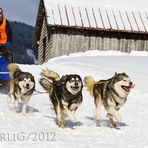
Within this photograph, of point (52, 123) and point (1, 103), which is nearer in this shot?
point (52, 123)

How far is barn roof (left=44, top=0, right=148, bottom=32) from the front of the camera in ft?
77.1

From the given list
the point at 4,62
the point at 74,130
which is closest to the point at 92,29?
the point at 4,62

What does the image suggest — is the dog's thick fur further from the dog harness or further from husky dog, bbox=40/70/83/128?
the dog harness

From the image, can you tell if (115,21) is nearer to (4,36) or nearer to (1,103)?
(4,36)

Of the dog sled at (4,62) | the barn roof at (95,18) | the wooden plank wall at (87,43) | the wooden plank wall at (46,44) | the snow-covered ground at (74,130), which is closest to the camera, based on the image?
the snow-covered ground at (74,130)

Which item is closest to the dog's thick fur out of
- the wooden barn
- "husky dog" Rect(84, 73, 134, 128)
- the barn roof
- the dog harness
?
"husky dog" Rect(84, 73, 134, 128)

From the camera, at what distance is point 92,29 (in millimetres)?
23594

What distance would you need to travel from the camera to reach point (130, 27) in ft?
80.1

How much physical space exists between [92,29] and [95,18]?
1.00 m

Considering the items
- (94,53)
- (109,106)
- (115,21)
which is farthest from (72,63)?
(109,106)

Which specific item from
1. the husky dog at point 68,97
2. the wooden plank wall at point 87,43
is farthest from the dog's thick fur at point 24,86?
the wooden plank wall at point 87,43

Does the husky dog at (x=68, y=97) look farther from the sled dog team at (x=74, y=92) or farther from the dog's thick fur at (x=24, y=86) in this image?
the dog's thick fur at (x=24, y=86)

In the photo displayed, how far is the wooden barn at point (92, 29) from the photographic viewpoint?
23688mm

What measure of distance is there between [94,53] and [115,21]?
92.4 inches
